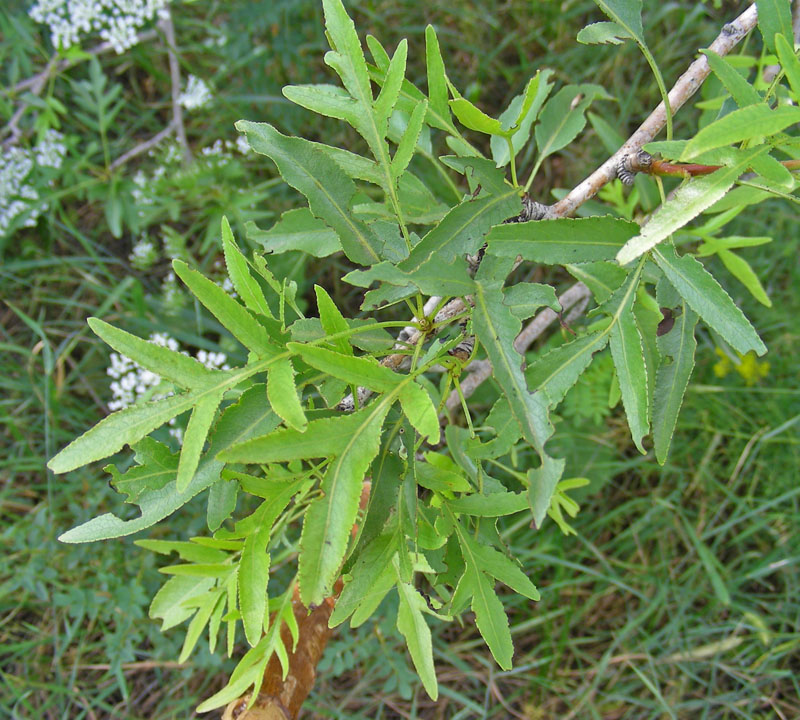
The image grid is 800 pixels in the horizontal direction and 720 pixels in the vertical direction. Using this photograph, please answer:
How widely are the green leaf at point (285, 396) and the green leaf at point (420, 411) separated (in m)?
0.11

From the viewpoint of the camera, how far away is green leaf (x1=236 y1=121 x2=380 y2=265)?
2.77 ft

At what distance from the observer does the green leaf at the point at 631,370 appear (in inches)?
29.9

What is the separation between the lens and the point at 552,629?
203cm

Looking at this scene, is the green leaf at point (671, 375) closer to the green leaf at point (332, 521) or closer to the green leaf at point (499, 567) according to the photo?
the green leaf at point (499, 567)

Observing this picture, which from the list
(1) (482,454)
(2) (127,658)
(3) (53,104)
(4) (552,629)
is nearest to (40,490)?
(2) (127,658)

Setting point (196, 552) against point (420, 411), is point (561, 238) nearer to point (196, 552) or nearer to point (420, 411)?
point (420, 411)

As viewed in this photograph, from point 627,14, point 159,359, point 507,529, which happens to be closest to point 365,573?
point 159,359

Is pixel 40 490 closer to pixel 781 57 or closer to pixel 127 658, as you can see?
pixel 127 658

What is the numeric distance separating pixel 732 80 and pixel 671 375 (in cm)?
34

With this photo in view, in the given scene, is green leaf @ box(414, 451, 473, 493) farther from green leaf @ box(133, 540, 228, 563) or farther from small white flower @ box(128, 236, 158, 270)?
small white flower @ box(128, 236, 158, 270)

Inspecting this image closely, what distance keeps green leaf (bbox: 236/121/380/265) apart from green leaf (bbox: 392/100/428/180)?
0.07m

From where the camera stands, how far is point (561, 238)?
75 cm

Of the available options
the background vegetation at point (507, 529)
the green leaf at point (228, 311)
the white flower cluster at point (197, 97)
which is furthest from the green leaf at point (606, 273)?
the white flower cluster at point (197, 97)

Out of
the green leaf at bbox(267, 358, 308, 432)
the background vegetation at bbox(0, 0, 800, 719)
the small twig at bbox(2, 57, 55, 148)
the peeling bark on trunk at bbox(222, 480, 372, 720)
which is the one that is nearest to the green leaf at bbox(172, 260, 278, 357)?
the green leaf at bbox(267, 358, 308, 432)
